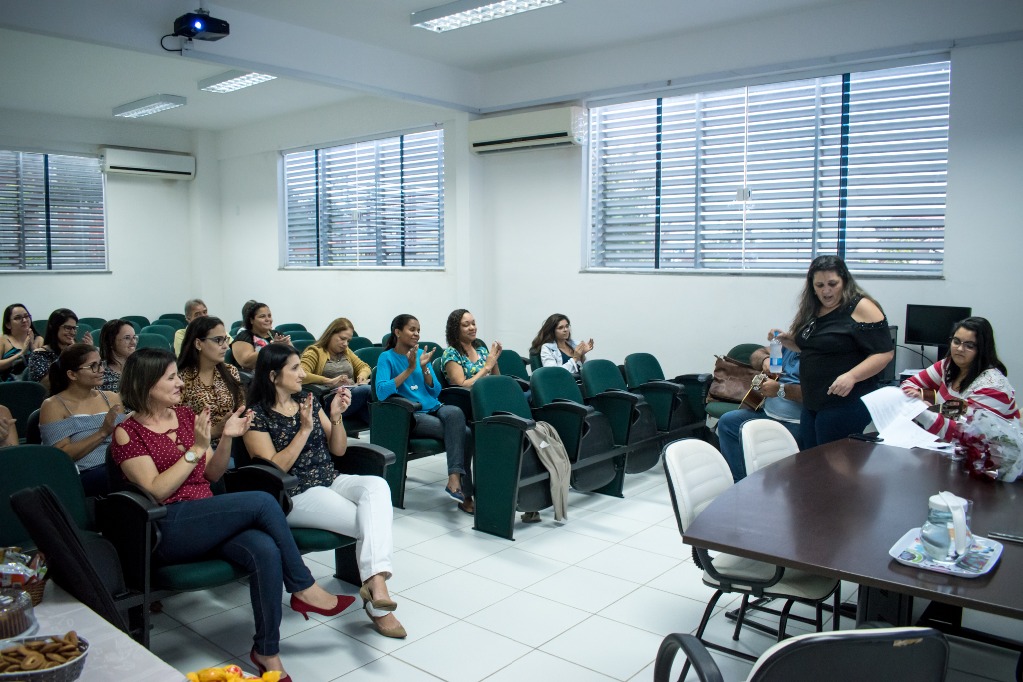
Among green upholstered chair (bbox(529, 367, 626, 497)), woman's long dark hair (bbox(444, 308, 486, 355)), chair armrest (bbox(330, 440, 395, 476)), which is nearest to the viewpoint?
chair armrest (bbox(330, 440, 395, 476))

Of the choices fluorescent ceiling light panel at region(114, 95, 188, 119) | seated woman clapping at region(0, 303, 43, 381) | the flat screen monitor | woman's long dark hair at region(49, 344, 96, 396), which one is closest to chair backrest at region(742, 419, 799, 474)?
the flat screen monitor

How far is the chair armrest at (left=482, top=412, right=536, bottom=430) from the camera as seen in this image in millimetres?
4270

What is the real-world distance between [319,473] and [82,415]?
3.70 ft

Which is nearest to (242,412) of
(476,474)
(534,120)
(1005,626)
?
(476,474)

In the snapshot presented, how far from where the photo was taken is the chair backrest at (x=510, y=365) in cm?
648

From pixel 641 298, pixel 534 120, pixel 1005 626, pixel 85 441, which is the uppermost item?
pixel 534 120

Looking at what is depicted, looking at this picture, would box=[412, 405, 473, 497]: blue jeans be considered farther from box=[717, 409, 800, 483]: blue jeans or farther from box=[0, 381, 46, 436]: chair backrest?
box=[0, 381, 46, 436]: chair backrest

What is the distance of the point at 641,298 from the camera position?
7152 mm

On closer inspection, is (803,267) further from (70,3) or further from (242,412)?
(70,3)

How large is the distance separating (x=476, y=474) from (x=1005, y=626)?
8.49ft

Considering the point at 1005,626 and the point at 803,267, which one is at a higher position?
the point at 803,267

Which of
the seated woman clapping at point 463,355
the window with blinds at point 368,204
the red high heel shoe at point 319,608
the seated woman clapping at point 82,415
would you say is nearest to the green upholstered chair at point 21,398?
the seated woman clapping at point 82,415

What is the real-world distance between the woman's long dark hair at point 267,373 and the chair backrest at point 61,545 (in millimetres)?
1270

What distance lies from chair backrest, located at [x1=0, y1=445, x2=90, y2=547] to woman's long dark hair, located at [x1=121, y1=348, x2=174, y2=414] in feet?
0.99
